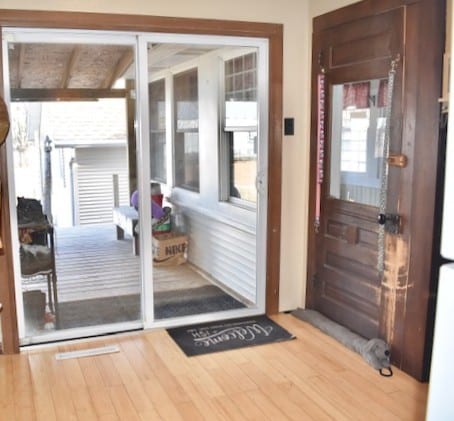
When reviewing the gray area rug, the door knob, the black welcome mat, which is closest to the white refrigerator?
the door knob

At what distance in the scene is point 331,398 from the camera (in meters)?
2.81

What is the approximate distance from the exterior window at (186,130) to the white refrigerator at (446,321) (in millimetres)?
3094

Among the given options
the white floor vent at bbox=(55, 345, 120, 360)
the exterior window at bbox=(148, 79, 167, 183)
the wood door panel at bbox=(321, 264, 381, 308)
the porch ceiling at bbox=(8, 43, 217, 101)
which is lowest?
the white floor vent at bbox=(55, 345, 120, 360)

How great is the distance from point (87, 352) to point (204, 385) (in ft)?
2.86

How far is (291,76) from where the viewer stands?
3.82m

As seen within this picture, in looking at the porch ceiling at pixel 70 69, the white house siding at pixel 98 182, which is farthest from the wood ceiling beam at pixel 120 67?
the white house siding at pixel 98 182

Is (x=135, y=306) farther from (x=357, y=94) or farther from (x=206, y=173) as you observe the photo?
(x=357, y=94)

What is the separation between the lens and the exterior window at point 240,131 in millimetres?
4074

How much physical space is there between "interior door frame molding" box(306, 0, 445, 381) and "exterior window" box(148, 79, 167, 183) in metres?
1.46

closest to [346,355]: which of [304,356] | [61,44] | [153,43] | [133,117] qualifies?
[304,356]

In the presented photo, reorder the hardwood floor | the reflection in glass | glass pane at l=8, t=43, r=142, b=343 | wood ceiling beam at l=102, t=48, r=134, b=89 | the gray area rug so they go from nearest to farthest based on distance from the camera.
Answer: the hardwood floor < glass pane at l=8, t=43, r=142, b=343 < wood ceiling beam at l=102, t=48, r=134, b=89 < the gray area rug < the reflection in glass

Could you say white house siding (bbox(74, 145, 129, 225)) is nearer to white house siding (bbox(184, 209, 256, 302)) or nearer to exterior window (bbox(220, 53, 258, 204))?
white house siding (bbox(184, 209, 256, 302))

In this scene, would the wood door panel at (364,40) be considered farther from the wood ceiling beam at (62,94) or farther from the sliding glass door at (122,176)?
the wood ceiling beam at (62,94)

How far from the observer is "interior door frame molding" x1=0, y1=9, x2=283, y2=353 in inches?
126
